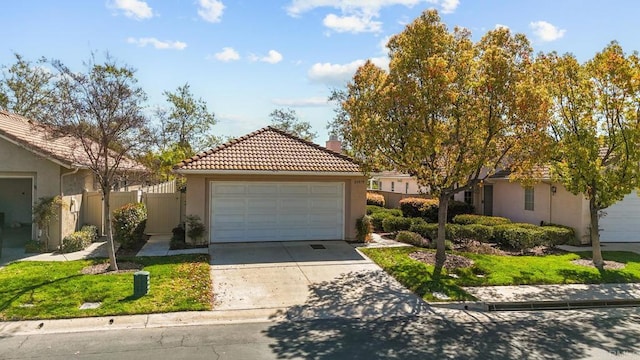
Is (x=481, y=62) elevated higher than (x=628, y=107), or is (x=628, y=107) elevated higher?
(x=481, y=62)

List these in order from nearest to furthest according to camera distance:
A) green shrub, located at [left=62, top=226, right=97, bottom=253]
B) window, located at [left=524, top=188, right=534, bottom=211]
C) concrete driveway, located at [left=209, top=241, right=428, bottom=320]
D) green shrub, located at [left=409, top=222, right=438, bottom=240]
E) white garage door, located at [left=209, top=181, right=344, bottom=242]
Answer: concrete driveway, located at [left=209, top=241, right=428, bottom=320], green shrub, located at [left=62, top=226, right=97, bottom=253], white garage door, located at [left=209, top=181, right=344, bottom=242], green shrub, located at [left=409, top=222, right=438, bottom=240], window, located at [left=524, top=188, right=534, bottom=211]

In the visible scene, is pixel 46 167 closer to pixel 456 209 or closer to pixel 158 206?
pixel 158 206

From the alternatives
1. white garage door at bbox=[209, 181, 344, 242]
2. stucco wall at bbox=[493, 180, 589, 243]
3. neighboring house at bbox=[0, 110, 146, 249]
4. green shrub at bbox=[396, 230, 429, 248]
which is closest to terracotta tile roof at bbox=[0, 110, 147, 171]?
neighboring house at bbox=[0, 110, 146, 249]

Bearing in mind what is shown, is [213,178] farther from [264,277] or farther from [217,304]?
[217,304]

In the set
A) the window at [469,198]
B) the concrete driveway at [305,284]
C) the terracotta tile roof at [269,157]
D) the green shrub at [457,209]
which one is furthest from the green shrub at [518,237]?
the window at [469,198]

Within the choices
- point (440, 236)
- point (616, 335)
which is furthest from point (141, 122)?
point (616, 335)

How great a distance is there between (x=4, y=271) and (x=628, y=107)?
1677 centimetres

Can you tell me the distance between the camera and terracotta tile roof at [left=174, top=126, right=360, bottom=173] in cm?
1420

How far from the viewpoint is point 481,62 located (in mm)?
10688

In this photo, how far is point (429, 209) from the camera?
20.2 m

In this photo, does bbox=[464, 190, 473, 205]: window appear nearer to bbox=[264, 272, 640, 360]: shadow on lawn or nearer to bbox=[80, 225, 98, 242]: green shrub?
bbox=[264, 272, 640, 360]: shadow on lawn

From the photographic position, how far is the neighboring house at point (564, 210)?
53.0 ft

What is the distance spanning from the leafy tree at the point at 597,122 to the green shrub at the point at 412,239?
4957 millimetres

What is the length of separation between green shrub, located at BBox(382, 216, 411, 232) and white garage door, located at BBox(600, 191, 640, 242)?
759 cm
